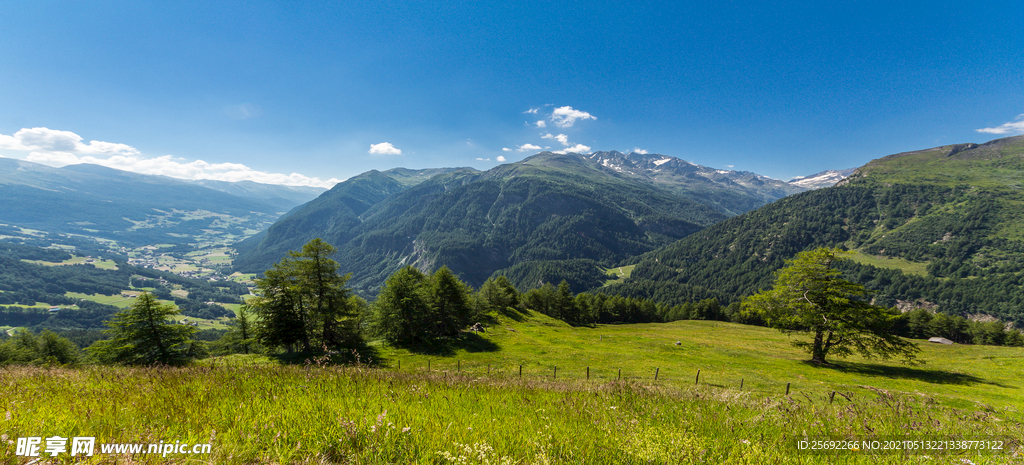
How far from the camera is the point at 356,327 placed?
35562 millimetres

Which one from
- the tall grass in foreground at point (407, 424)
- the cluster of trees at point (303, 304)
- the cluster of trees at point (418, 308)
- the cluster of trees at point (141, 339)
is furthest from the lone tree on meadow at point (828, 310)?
the cluster of trees at point (141, 339)

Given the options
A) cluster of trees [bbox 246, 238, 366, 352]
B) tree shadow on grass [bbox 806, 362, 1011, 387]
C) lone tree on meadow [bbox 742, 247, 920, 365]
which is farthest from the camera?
cluster of trees [bbox 246, 238, 366, 352]

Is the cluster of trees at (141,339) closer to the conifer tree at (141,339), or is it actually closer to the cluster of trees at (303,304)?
the conifer tree at (141,339)

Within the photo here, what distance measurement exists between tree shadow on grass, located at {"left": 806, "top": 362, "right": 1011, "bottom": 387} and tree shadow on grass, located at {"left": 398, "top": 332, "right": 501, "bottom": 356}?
32540 millimetres

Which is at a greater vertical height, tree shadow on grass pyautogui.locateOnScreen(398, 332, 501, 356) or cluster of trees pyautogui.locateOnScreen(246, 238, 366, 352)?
cluster of trees pyautogui.locateOnScreen(246, 238, 366, 352)

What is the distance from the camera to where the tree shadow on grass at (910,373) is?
24.7m

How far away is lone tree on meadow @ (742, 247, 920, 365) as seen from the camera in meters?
25.6

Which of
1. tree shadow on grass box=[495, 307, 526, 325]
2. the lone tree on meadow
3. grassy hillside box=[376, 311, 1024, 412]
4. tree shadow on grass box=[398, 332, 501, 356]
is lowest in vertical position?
tree shadow on grass box=[495, 307, 526, 325]

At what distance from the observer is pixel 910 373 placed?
26953 mm

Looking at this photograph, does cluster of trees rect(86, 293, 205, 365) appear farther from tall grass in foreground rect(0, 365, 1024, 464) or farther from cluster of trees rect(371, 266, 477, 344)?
tall grass in foreground rect(0, 365, 1024, 464)

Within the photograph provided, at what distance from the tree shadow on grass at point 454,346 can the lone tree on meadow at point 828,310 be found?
27.9m

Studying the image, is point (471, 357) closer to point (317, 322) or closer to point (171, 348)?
point (317, 322)

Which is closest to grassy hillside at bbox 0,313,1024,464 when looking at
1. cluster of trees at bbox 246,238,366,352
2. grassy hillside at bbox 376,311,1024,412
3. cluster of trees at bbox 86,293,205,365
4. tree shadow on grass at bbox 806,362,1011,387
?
grassy hillside at bbox 376,311,1024,412

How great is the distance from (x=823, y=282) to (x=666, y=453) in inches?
1316
